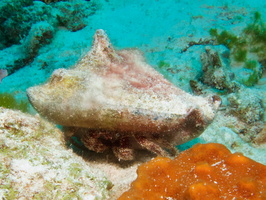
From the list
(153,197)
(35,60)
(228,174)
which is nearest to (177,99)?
(228,174)

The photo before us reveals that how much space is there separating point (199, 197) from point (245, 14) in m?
7.45

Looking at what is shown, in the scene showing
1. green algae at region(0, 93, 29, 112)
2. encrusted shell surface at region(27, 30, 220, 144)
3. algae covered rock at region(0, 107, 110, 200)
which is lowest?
green algae at region(0, 93, 29, 112)

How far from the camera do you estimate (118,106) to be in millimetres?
1789

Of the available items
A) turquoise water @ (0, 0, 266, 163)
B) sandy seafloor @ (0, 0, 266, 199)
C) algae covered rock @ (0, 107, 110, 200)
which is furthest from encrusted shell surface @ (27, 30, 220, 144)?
sandy seafloor @ (0, 0, 266, 199)

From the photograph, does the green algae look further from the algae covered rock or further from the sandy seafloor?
the sandy seafloor

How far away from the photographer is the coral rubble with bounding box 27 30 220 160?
5.97ft

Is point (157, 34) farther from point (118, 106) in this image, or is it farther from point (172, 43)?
point (118, 106)

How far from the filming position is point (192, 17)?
22.6 feet

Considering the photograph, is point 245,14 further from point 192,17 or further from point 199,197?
point 199,197

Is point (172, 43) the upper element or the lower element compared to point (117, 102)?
lower

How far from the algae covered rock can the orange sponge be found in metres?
0.31

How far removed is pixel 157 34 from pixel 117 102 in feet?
16.8

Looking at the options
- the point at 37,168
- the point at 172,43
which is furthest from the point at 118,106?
the point at 172,43

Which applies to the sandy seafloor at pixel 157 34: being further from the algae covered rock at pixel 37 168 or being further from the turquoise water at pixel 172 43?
the algae covered rock at pixel 37 168
